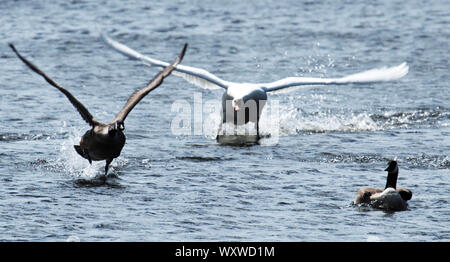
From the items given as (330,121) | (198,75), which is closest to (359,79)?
(330,121)

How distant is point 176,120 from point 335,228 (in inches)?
259

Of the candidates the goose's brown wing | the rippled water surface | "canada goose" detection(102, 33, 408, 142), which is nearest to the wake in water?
the rippled water surface

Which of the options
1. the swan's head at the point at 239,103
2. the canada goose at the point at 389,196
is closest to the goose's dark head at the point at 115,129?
the canada goose at the point at 389,196

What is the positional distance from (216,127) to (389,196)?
564cm

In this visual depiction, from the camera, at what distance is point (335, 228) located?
1034 centimetres

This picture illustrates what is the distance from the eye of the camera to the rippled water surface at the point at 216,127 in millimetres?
10625

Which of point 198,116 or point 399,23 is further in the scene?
point 399,23

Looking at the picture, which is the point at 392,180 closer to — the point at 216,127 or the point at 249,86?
the point at 249,86

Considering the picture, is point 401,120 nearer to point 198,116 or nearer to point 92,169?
point 198,116

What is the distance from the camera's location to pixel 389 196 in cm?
1100

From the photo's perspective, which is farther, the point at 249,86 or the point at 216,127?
the point at 216,127

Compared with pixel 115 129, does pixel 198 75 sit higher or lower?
higher
